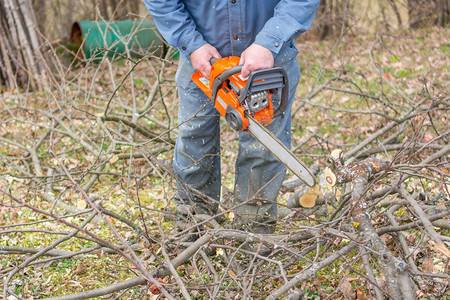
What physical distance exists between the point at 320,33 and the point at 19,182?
7953mm

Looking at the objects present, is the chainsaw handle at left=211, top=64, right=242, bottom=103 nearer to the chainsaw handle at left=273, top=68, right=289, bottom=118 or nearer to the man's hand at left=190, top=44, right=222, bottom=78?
the man's hand at left=190, top=44, right=222, bottom=78

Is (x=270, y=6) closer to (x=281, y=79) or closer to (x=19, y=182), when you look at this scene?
(x=281, y=79)

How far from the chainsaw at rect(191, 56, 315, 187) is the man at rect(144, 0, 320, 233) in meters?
0.08

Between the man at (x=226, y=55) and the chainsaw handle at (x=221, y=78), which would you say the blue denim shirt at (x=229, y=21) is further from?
the chainsaw handle at (x=221, y=78)

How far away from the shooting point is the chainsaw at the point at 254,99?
7.88 ft

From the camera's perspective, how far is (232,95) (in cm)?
252

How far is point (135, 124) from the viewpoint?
406 cm

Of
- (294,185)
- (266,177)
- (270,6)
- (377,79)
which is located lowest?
(377,79)

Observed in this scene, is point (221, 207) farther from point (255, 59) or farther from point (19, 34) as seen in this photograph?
point (19, 34)

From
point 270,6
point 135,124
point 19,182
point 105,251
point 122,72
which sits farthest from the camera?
point 122,72

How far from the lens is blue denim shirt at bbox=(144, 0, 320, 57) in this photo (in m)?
2.60

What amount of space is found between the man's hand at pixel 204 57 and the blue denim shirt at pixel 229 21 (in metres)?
0.03

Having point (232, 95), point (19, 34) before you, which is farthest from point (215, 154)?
point (19, 34)

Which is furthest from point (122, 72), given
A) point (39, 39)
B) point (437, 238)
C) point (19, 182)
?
point (437, 238)
